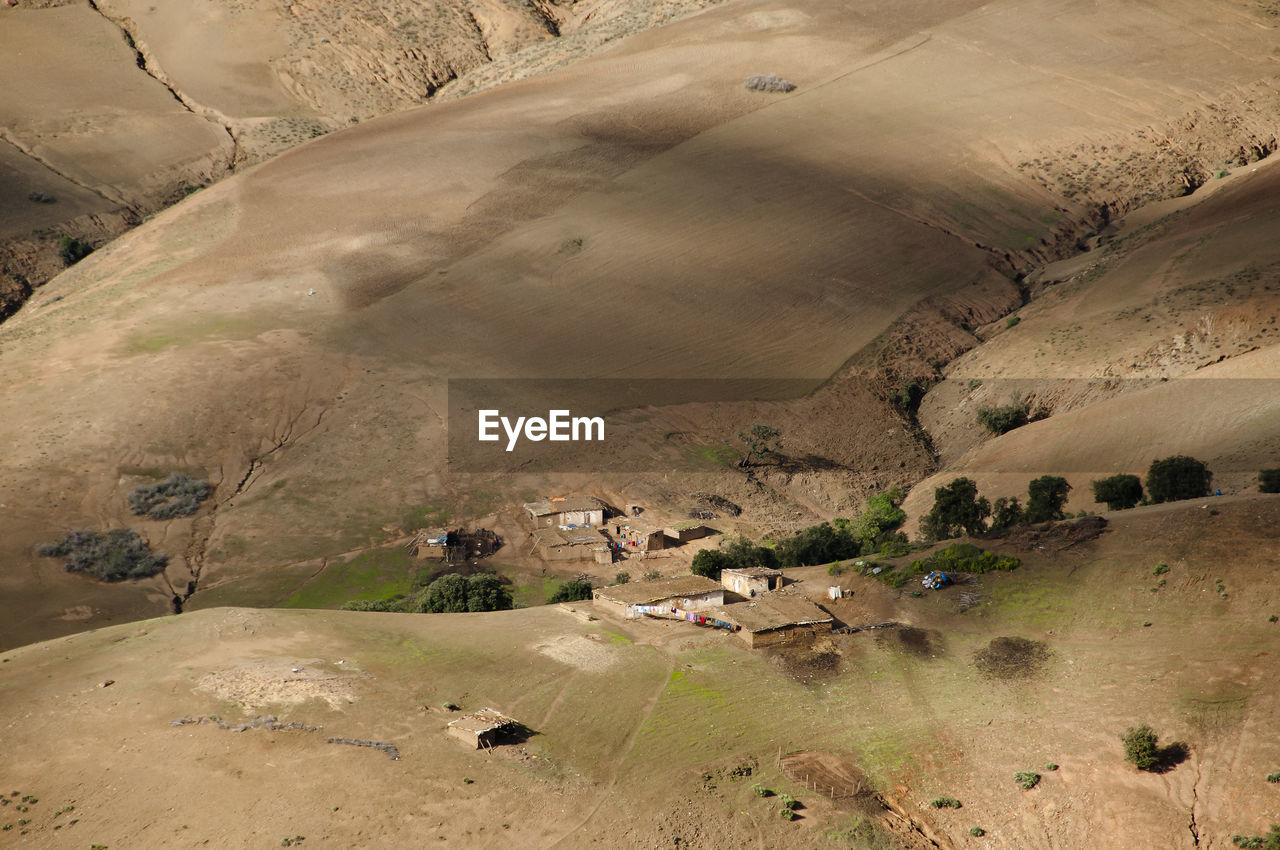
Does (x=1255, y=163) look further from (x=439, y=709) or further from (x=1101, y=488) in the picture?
(x=439, y=709)

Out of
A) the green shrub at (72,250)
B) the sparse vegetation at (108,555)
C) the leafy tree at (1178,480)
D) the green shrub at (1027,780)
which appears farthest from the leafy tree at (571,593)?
the green shrub at (72,250)

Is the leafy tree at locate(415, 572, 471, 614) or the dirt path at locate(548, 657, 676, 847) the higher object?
the leafy tree at locate(415, 572, 471, 614)

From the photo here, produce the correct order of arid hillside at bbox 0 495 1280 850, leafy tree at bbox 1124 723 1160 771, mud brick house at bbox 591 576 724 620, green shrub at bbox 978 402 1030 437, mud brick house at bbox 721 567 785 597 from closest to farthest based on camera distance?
arid hillside at bbox 0 495 1280 850, leafy tree at bbox 1124 723 1160 771, mud brick house at bbox 591 576 724 620, mud brick house at bbox 721 567 785 597, green shrub at bbox 978 402 1030 437

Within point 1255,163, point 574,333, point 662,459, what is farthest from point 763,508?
point 1255,163

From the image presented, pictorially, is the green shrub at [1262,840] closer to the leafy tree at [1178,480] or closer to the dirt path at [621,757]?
the dirt path at [621,757]

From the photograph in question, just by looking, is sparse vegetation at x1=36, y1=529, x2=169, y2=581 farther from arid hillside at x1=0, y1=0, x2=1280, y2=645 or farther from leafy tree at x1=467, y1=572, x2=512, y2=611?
leafy tree at x1=467, y1=572, x2=512, y2=611

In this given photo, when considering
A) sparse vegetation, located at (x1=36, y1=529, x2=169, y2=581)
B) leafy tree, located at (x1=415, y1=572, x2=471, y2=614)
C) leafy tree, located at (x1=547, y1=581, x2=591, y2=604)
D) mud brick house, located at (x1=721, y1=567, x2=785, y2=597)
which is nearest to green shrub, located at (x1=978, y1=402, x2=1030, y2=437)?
mud brick house, located at (x1=721, y1=567, x2=785, y2=597)

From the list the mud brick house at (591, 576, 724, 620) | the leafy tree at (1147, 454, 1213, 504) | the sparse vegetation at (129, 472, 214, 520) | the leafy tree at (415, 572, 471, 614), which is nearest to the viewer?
the mud brick house at (591, 576, 724, 620)
